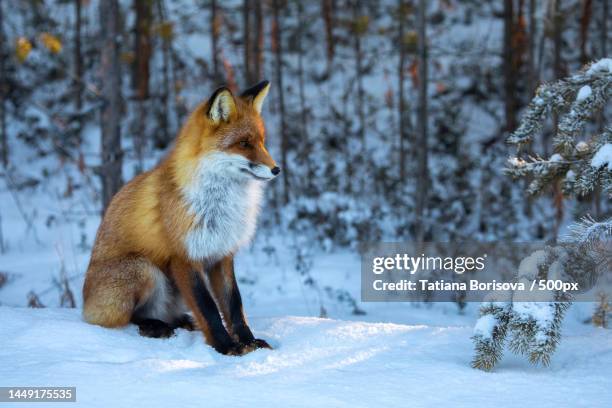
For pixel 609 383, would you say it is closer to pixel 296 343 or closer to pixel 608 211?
pixel 296 343

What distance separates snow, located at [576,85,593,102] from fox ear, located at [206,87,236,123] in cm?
223

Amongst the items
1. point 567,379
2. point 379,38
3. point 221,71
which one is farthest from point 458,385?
point 379,38

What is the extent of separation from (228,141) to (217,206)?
44cm

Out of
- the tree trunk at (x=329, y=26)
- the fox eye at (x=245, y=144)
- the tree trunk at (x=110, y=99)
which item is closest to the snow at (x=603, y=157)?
the fox eye at (x=245, y=144)

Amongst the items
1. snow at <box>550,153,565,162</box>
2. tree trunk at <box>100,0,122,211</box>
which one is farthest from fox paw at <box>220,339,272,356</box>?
tree trunk at <box>100,0,122,211</box>

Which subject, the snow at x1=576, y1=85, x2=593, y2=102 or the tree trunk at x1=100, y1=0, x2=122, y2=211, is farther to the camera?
the tree trunk at x1=100, y1=0, x2=122, y2=211

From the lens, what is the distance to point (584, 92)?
4113 millimetres

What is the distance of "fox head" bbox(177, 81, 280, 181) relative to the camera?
4305 mm

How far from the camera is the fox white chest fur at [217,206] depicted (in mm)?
4328

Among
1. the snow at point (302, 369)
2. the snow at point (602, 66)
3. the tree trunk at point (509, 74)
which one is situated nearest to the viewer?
the snow at point (302, 369)

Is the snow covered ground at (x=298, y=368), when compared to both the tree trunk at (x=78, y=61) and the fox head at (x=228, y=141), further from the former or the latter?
the tree trunk at (x=78, y=61)

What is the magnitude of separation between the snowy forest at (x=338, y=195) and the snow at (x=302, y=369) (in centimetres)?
2

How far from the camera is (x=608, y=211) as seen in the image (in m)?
11.2

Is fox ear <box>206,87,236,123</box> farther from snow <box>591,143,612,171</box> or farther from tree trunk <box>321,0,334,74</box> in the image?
tree trunk <box>321,0,334,74</box>
